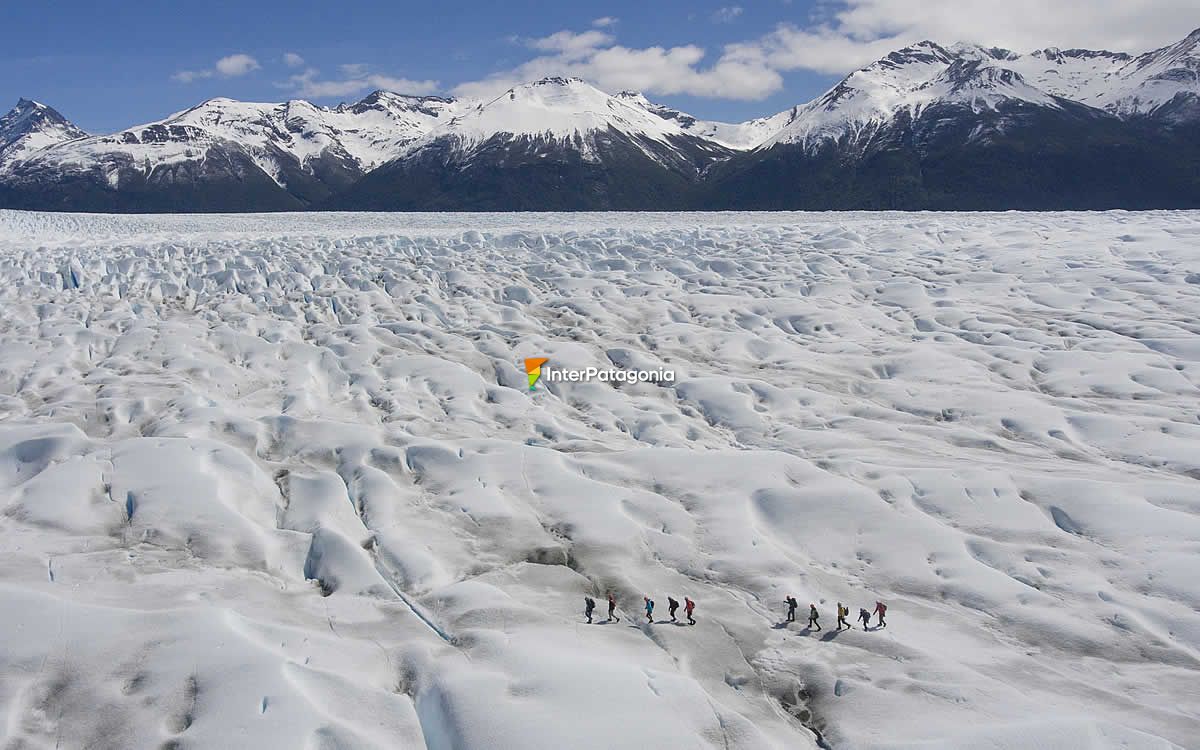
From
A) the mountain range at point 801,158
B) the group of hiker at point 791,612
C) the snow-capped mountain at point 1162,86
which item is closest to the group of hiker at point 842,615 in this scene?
the group of hiker at point 791,612

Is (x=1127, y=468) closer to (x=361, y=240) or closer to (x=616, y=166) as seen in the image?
(x=361, y=240)

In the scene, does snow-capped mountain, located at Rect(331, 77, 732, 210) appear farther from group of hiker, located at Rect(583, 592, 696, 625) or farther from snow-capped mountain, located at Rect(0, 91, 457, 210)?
group of hiker, located at Rect(583, 592, 696, 625)

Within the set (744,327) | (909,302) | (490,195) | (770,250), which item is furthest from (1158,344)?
(490,195)

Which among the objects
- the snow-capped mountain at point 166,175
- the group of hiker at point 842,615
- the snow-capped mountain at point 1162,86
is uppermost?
the snow-capped mountain at point 1162,86

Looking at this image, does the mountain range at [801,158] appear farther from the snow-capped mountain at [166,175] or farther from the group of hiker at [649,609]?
the group of hiker at [649,609]

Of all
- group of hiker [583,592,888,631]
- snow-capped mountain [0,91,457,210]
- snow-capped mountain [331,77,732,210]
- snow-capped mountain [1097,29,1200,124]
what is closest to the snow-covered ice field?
group of hiker [583,592,888,631]

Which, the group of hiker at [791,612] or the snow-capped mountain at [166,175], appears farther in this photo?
the snow-capped mountain at [166,175]
